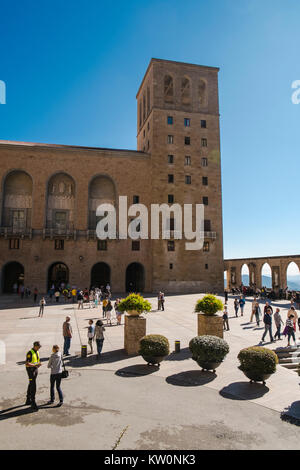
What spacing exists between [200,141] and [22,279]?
3186 cm

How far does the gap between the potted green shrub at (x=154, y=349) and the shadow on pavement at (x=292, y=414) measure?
4.63 metres

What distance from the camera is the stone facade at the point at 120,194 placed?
39250 mm

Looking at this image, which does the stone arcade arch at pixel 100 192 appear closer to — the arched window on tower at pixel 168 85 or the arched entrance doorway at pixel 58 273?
the arched entrance doorway at pixel 58 273

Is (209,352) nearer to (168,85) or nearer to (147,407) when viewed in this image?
(147,407)

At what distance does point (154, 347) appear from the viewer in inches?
457

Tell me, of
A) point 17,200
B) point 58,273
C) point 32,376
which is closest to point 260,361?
point 32,376

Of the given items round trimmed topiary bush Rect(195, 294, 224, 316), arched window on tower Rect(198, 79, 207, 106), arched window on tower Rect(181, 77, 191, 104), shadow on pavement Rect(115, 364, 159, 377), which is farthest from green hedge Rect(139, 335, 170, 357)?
arched window on tower Rect(198, 79, 207, 106)

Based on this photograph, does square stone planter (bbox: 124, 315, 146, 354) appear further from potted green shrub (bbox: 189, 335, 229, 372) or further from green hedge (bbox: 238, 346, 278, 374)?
green hedge (bbox: 238, 346, 278, 374)

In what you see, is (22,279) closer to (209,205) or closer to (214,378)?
(209,205)

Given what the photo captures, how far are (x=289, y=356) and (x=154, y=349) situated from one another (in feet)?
21.7

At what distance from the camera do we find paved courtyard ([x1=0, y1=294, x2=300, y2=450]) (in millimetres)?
6758

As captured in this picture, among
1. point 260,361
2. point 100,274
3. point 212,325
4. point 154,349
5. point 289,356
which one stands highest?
point 100,274

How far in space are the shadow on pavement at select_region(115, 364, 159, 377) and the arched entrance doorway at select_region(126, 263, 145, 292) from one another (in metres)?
30.5

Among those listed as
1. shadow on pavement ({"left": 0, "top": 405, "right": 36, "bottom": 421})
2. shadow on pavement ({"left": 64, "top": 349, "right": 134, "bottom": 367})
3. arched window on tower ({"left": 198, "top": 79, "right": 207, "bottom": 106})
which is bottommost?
shadow on pavement ({"left": 64, "top": 349, "right": 134, "bottom": 367})
